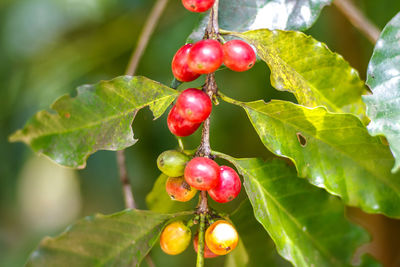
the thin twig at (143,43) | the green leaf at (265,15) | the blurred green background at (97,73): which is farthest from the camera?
the blurred green background at (97,73)

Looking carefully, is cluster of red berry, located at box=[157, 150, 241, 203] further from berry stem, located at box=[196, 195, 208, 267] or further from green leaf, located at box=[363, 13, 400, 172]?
green leaf, located at box=[363, 13, 400, 172]

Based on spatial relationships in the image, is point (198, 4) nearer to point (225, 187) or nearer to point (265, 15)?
point (265, 15)

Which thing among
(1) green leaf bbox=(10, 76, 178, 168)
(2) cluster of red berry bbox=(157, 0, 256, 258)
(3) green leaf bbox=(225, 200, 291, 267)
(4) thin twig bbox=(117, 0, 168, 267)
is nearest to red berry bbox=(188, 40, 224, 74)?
(2) cluster of red berry bbox=(157, 0, 256, 258)

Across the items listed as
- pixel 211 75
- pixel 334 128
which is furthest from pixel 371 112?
pixel 211 75

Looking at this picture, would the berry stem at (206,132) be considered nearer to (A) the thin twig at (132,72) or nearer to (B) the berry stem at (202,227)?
(B) the berry stem at (202,227)

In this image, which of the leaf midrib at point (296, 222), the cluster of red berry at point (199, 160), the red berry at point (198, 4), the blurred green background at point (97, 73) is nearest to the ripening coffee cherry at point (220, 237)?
the cluster of red berry at point (199, 160)

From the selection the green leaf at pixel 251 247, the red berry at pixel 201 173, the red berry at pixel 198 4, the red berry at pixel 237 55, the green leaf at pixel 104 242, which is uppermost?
the red berry at pixel 198 4
